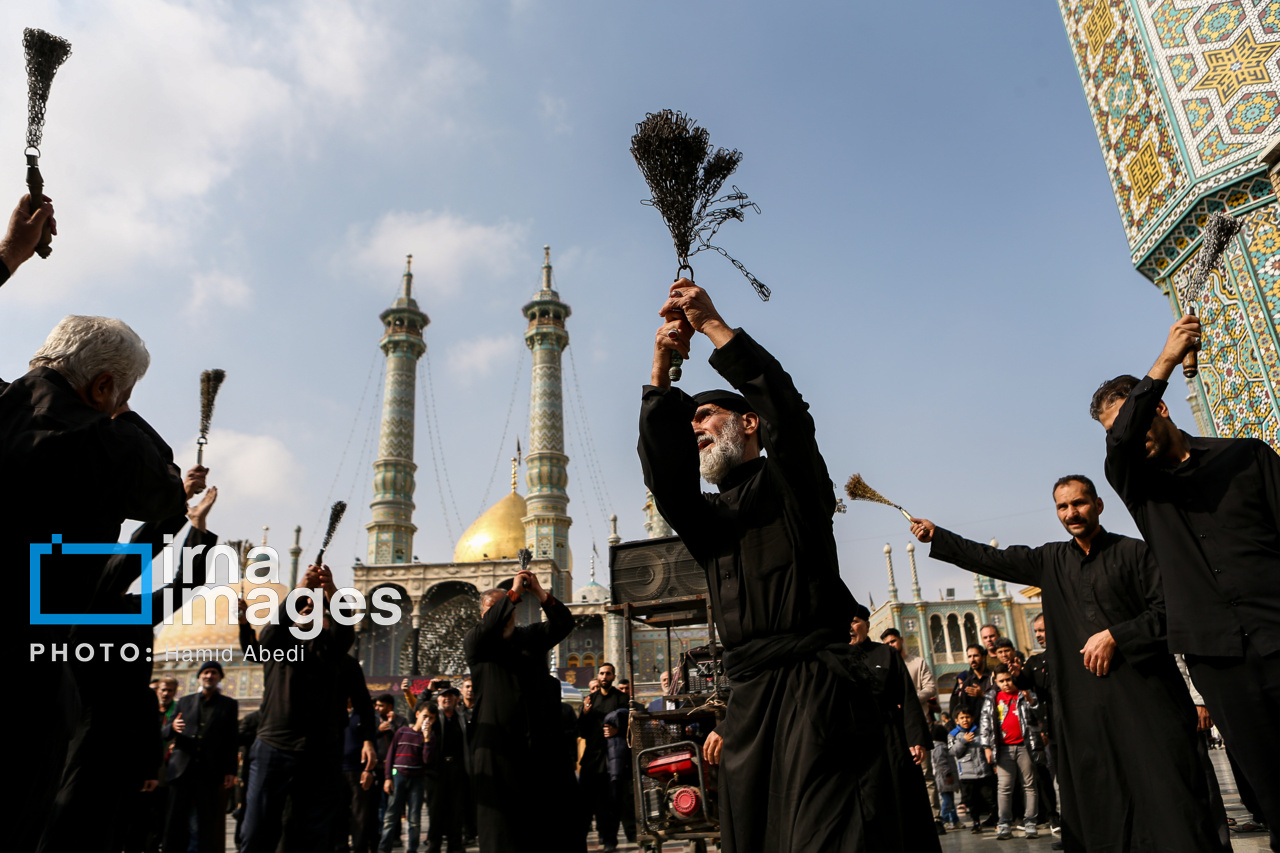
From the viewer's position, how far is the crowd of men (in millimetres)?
1643

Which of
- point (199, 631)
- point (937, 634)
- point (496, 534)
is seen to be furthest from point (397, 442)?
point (937, 634)

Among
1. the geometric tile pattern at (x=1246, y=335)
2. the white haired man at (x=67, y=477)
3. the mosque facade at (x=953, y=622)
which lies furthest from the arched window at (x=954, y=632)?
the white haired man at (x=67, y=477)

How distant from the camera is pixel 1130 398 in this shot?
2398mm

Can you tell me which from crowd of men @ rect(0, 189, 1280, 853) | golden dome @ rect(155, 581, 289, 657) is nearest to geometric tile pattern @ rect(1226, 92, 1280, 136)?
crowd of men @ rect(0, 189, 1280, 853)

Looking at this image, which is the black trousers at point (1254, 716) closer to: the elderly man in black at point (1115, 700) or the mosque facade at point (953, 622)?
the elderly man in black at point (1115, 700)

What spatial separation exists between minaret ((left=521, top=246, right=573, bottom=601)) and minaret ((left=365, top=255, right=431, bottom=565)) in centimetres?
481

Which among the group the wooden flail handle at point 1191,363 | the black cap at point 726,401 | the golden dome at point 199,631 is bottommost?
the black cap at point 726,401

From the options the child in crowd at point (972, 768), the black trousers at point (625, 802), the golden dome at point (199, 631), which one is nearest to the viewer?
the child in crowd at point (972, 768)

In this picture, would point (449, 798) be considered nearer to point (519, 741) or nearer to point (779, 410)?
point (519, 741)

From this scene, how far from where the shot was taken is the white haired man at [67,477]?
5.20 ft

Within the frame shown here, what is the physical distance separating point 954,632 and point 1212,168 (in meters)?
28.2

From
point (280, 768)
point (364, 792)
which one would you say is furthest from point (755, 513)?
point (364, 792)

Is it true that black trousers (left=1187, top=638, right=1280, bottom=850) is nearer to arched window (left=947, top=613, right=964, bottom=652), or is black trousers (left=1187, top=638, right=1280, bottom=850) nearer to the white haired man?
the white haired man

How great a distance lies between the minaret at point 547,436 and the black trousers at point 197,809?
840 inches
